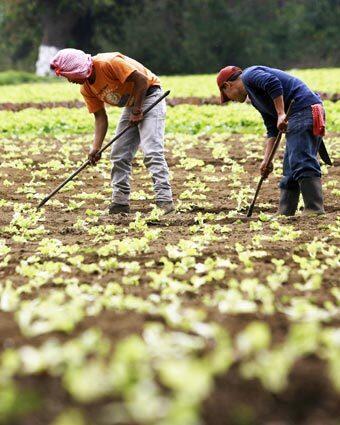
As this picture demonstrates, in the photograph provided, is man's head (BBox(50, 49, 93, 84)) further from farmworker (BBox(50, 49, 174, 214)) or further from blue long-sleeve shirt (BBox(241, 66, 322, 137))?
blue long-sleeve shirt (BBox(241, 66, 322, 137))

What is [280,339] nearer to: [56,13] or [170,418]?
[170,418]

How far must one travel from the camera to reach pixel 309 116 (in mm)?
7707

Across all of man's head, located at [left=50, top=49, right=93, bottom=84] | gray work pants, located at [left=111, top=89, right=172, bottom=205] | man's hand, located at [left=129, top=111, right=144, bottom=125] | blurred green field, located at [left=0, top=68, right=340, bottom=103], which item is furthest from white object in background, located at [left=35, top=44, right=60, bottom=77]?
man's head, located at [left=50, top=49, right=93, bottom=84]

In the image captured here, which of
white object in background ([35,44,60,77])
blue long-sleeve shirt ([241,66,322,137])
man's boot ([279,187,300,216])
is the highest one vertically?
blue long-sleeve shirt ([241,66,322,137])

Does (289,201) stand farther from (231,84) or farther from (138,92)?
(138,92)

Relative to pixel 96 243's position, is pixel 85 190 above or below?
below

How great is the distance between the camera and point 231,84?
7.51 meters

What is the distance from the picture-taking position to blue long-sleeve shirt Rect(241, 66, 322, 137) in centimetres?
746

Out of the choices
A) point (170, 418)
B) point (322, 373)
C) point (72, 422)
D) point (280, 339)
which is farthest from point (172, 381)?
point (280, 339)

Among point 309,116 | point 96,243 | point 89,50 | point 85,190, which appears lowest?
point 89,50

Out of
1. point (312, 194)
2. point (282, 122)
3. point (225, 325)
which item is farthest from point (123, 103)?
point (225, 325)

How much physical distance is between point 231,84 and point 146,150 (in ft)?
3.76

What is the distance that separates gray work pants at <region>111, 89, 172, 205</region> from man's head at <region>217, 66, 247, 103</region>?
0.86m

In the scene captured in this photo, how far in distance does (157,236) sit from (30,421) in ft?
13.7
